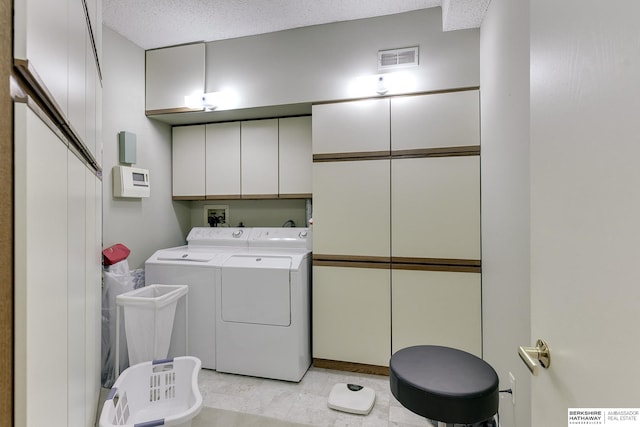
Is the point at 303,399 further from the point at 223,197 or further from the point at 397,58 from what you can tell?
the point at 397,58

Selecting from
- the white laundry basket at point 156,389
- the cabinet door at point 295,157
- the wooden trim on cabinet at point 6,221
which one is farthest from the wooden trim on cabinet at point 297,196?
the wooden trim on cabinet at point 6,221

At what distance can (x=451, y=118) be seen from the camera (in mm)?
2350

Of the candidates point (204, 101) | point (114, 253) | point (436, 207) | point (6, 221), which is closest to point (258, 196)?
point (204, 101)

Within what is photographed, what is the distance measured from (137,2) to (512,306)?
3.31 metres

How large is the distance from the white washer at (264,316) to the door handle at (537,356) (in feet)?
6.05

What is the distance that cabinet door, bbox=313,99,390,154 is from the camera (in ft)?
8.23

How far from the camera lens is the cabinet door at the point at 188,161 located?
3301 mm

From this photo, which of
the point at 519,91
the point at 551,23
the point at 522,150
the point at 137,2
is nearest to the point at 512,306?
the point at 522,150

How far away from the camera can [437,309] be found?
238cm

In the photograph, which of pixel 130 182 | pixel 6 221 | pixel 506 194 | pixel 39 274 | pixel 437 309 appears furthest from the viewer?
pixel 130 182

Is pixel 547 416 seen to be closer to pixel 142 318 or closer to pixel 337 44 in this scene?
pixel 142 318

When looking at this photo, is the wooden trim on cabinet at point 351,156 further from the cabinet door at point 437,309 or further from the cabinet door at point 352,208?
the cabinet door at point 437,309

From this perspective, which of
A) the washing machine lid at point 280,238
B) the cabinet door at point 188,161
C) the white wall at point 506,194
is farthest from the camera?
the cabinet door at point 188,161

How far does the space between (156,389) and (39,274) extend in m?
1.76
